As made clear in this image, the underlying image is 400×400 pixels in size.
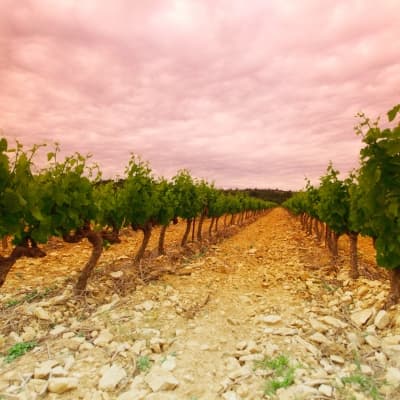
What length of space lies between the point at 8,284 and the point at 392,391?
892cm

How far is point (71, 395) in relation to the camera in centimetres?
383

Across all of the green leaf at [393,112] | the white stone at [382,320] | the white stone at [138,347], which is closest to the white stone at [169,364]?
the white stone at [138,347]

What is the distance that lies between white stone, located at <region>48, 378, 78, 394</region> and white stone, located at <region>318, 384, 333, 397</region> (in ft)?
9.90

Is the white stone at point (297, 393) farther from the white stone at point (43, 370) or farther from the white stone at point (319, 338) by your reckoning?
the white stone at point (43, 370)

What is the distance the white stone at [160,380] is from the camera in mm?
3852

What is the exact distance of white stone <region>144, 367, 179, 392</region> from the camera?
12.6 feet

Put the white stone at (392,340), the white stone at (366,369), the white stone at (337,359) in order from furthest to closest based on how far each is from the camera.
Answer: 1. the white stone at (392,340)
2. the white stone at (337,359)
3. the white stone at (366,369)

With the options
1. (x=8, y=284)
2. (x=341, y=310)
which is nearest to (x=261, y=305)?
(x=341, y=310)

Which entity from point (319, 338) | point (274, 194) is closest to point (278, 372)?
point (319, 338)

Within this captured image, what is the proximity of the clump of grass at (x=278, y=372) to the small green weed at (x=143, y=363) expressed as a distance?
1535mm

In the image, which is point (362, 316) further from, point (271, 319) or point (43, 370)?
point (43, 370)

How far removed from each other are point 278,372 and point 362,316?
8.81 ft

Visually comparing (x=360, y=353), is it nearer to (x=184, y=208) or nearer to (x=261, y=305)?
(x=261, y=305)

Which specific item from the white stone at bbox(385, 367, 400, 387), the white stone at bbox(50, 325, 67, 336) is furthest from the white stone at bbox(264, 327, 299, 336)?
the white stone at bbox(50, 325, 67, 336)
